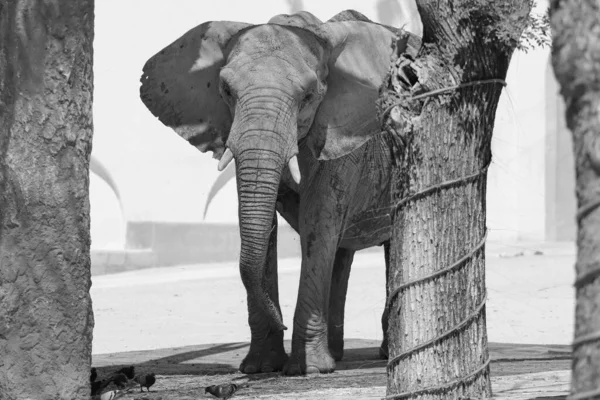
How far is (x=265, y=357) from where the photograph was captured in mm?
8750

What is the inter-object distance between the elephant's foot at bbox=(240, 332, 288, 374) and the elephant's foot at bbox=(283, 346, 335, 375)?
216mm

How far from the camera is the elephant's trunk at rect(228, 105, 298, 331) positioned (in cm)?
779

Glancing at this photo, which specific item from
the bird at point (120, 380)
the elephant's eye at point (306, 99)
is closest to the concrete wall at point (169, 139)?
the elephant's eye at point (306, 99)

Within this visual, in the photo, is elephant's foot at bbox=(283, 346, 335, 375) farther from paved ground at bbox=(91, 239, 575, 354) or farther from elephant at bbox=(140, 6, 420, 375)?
paved ground at bbox=(91, 239, 575, 354)

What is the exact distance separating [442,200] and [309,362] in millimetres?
3059

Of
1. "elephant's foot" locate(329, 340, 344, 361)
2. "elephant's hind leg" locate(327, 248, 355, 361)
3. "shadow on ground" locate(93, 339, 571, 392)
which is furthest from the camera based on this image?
"elephant's hind leg" locate(327, 248, 355, 361)

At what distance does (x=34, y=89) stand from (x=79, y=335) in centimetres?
120

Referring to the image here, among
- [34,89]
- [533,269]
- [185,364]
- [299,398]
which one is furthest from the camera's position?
[533,269]

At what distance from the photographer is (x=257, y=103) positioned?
7.97m

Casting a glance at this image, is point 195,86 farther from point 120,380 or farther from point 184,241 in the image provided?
point 184,241

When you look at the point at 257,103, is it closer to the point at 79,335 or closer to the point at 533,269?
the point at 79,335

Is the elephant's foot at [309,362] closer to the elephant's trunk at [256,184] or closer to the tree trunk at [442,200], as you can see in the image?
the elephant's trunk at [256,184]

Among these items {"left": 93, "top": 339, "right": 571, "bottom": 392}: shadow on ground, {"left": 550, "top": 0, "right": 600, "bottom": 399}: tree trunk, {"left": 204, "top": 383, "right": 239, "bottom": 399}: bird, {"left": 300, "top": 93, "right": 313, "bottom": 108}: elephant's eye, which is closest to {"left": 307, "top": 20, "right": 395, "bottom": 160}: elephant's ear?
{"left": 300, "top": 93, "right": 313, "bottom": 108}: elephant's eye

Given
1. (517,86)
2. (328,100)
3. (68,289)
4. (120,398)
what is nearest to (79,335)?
(68,289)
